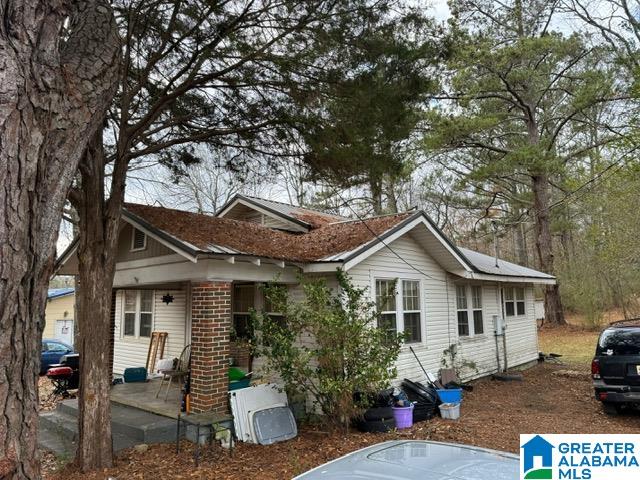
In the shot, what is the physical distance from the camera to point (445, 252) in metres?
10.4

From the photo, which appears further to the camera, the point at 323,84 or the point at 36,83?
the point at 323,84

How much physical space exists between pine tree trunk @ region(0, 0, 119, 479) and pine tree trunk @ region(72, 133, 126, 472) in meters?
3.12

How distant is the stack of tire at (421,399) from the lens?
26.4 ft

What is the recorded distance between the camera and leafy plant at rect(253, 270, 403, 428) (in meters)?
6.84

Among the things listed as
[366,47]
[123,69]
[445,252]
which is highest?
A: [366,47]

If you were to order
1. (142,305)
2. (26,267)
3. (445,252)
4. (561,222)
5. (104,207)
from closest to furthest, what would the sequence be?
(26,267) < (104,207) < (445,252) < (142,305) < (561,222)

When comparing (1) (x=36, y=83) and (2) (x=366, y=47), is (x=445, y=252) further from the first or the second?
(1) (x=36, y=83)

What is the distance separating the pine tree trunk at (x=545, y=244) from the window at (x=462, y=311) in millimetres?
→ 9704

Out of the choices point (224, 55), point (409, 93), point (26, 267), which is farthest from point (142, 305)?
point (26, 267)

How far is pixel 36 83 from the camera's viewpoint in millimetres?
2652

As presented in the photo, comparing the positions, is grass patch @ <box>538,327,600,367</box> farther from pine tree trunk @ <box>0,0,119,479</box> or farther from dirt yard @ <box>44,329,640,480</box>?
pine tree trunk @ <box>0,0,119,479</box>

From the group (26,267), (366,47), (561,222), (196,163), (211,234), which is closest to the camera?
(26,267)

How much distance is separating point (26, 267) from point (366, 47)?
19.1 ft

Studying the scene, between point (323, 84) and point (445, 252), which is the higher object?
point (323, 84)
